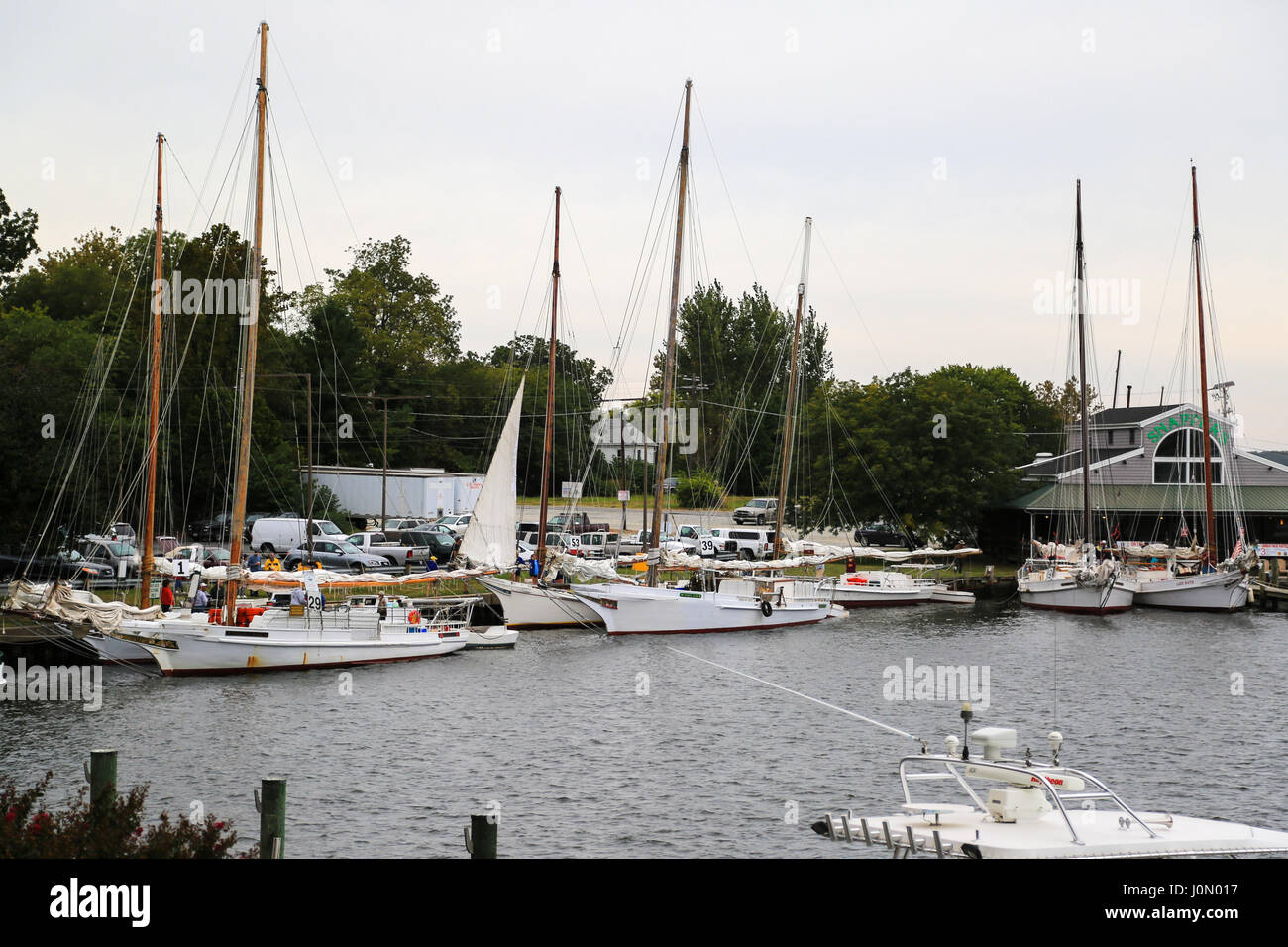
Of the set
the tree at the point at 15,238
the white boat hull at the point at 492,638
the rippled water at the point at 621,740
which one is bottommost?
the rippled water at the point at 621,740

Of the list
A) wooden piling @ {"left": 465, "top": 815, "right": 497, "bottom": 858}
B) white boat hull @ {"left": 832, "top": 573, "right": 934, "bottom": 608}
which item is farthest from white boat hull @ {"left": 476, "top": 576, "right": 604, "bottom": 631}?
wooden piling @ {"left": 465, "top": 815, "right": 497, "bottom": 858}

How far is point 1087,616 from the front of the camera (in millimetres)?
64312

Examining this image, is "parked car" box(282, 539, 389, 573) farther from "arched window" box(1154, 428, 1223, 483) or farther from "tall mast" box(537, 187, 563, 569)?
"arched window" box(1154, 428, 1223, 483)

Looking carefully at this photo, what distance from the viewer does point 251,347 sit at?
38688 mm

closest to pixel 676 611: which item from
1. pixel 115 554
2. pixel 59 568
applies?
pixel 59 568

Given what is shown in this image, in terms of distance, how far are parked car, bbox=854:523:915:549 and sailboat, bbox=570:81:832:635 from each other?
27151 millimetres

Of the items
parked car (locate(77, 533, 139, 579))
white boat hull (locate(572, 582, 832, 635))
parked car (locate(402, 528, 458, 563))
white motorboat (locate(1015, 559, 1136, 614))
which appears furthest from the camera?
parked car (locate(402, 528, 458, 563))

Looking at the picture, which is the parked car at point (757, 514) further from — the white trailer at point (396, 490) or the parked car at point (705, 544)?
the white trailer at point (396, 490)

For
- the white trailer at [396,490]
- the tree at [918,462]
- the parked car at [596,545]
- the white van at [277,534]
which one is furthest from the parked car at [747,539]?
the white van at [277,534]

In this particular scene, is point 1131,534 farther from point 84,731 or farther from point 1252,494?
point 84,731

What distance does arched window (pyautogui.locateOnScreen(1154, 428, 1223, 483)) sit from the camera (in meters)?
81.9

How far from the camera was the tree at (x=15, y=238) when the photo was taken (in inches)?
2884

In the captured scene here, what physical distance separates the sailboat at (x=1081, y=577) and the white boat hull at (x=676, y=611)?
16.6 m

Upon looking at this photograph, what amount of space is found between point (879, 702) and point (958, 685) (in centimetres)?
514
